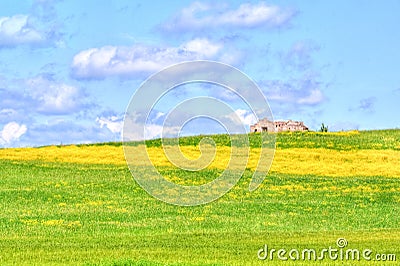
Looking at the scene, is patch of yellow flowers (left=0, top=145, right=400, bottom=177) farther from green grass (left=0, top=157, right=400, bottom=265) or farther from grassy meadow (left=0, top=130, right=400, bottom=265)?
green grass (left=0, top=157, right=400, bottom=265)

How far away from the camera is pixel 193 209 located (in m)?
44.7

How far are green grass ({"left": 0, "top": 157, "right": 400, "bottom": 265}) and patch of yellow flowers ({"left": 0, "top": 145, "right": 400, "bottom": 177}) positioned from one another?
14.2 feet

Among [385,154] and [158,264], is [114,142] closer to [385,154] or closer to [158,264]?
[385,154]

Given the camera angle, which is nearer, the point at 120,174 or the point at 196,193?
the point at 196,193

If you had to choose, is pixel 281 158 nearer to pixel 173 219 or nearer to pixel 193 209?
pixel 193 209

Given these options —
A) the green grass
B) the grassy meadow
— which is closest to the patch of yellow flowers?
the grassy meadow

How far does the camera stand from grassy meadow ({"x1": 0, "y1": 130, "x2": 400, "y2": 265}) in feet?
96.3

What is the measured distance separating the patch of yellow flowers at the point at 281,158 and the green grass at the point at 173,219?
14.2 ft

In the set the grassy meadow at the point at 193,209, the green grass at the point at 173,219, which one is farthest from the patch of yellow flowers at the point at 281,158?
the green grass at the point at 173,219

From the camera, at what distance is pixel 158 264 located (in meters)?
21.7

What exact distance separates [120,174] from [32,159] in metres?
13.3

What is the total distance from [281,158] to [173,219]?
3086cm

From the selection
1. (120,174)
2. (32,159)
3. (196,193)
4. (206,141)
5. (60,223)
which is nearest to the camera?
(60,223)

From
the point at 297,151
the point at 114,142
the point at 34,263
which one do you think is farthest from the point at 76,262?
the point at 114,142
